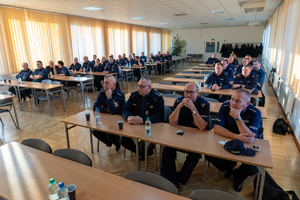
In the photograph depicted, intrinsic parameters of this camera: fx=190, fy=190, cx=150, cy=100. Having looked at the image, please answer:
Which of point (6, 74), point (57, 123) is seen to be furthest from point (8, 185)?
point (6, 74)

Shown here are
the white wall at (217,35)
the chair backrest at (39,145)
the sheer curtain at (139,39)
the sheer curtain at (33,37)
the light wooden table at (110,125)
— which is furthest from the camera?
the white wall at (217,35)

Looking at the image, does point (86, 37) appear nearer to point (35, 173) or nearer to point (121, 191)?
point (35, 173)

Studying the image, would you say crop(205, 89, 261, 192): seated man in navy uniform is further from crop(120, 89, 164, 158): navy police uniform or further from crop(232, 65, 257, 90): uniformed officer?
crop(232, 65, 257, 90): uniformed officer

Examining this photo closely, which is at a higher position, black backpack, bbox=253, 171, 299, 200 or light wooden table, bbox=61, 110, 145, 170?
light wooden table, bbox=61, 110, 145, 170

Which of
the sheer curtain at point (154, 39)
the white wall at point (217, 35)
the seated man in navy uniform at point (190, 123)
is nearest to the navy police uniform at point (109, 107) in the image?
the seated man in navy uniform at point (190, 123)

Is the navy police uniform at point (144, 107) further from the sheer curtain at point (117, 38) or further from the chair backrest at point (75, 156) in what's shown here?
the sheer curtain at point (117, 38)

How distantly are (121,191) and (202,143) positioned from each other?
3.67 feet

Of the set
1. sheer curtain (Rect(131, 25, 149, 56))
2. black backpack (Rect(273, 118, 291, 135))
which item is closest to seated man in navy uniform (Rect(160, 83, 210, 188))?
black backpack (Rect(273, 118, 291, 135))

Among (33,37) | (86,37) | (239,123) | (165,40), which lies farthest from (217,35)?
(239,123)

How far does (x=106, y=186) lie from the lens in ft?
5.25

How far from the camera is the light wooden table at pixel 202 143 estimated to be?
1.89 metres

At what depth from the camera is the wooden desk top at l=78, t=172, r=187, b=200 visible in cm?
148

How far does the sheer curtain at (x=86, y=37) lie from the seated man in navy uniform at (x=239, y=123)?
374 inches

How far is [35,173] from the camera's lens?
178 centimetres
